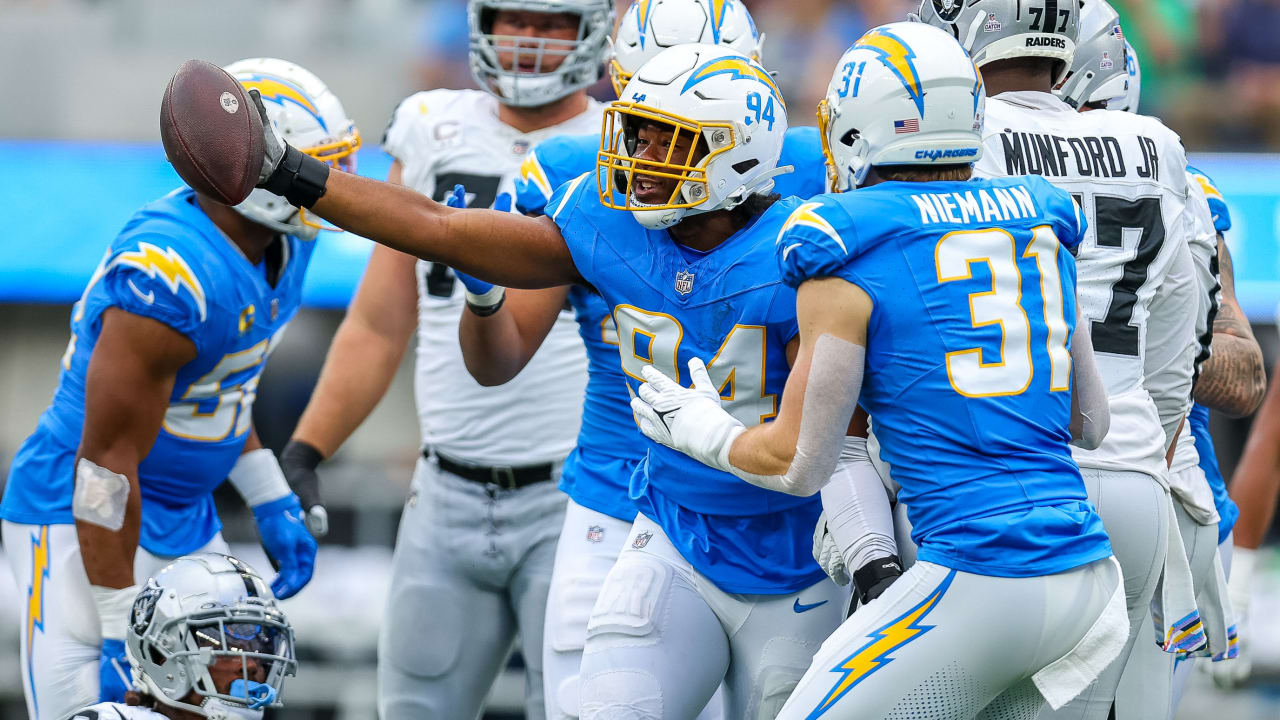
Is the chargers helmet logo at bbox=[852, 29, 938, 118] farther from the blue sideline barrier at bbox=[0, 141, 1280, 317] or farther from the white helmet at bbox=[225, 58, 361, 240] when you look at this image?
the blue sideline barrier at bbox=[0, 141, 1280, 317]

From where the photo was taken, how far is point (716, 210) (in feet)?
9.98

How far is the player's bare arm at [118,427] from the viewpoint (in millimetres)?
3428

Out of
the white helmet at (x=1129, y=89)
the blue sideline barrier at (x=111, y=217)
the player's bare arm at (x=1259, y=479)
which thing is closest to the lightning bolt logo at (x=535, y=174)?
the white helmet at (x=1129, y=89)

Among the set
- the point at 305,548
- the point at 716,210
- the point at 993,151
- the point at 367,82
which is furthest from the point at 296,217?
the point at 367,82

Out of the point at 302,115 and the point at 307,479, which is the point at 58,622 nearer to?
the point at 307,479

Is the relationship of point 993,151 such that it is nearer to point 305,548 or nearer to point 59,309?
point 305,548

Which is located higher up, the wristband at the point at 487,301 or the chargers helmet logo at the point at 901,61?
the chargers helmet logo at the point at 901,61

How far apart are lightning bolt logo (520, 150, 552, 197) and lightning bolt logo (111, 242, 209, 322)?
0.78 metres

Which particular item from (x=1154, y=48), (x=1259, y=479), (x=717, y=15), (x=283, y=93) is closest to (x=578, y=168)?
(x=717, y=15)

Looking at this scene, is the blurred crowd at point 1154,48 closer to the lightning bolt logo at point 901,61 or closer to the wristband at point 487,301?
the wristband at point 487,301

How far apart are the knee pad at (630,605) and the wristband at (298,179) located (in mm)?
944

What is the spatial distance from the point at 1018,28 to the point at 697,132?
0.83 meters

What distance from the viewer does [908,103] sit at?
8.97 ft

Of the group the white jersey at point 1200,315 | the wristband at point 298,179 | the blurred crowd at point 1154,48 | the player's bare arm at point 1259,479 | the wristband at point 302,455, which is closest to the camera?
the wristband at point 298,179
